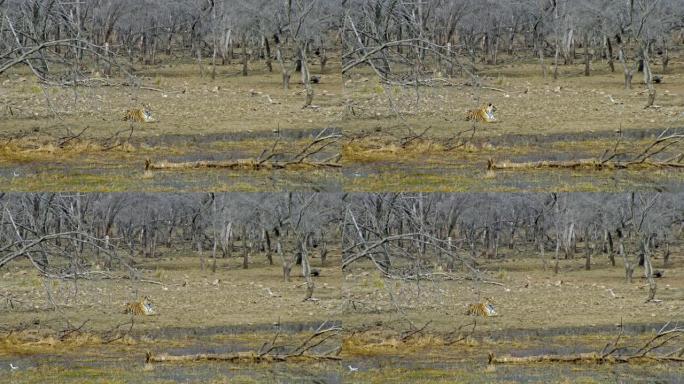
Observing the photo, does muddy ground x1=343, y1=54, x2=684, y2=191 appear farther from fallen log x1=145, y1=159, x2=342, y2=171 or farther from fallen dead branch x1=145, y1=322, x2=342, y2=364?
fallen dead branch x1=145, y1=322, x2=342, y2=364

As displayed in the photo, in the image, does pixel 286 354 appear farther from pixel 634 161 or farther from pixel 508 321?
pixel 634 161

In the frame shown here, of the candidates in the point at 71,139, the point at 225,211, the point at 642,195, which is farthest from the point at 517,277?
the point at 71,139

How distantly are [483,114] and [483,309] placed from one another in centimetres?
231

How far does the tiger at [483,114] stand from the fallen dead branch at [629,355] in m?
2.77

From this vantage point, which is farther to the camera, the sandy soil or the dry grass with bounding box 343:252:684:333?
the dry grass with bounding box 343:252:684:333

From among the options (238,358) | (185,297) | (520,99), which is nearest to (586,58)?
(520,99)

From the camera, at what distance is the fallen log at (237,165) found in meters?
11.6

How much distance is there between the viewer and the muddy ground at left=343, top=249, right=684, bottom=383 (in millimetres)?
11969

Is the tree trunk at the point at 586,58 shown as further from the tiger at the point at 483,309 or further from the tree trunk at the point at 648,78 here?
the tiger at the point at 483,309

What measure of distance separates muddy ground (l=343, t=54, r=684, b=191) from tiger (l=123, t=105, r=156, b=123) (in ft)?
7.28

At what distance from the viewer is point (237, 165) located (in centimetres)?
1172

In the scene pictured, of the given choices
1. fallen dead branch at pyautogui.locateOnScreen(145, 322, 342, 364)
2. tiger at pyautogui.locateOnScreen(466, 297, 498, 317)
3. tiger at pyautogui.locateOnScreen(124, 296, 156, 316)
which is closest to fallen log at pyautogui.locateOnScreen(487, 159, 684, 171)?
tiger at pyautogui.locateOnScreen(466, 297, 498, 317)

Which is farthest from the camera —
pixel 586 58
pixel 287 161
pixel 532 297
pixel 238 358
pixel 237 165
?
→ pixel 532 297

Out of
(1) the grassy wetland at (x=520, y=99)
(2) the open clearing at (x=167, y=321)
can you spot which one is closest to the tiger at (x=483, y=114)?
(1) the grassy wetland at (x=520, y=99)
